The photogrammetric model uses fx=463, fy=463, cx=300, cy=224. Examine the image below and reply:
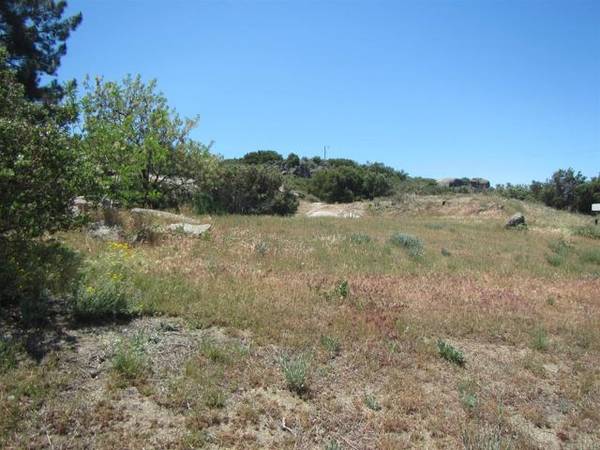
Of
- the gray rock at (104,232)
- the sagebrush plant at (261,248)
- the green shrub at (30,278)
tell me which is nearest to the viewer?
the green shrub at (30,278)

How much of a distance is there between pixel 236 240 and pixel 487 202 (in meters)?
28.8

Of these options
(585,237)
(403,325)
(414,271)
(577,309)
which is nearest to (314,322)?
(403,325)

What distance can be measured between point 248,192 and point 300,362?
21.4 meters

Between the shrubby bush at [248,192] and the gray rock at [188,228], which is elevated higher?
the shrubby bush at [248,192]

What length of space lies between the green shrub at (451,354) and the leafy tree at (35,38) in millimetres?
18651

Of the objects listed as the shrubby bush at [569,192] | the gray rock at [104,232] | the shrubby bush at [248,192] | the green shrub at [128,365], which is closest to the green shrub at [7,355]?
the green shrub at [128,365]

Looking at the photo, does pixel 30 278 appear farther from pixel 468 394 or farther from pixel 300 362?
pixel 468 394

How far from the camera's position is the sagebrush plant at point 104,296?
594 centimetres

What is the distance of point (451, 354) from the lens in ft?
20.9

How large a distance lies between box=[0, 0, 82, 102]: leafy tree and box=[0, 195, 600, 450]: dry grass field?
12.7 m

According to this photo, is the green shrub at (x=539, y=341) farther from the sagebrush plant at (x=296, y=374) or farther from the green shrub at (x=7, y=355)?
the green shrub at (x=7, y=355)

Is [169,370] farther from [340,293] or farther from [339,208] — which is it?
[339,208]

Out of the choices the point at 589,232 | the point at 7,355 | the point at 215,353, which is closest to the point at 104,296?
the point at 7,355

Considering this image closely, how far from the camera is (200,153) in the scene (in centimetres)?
2138
